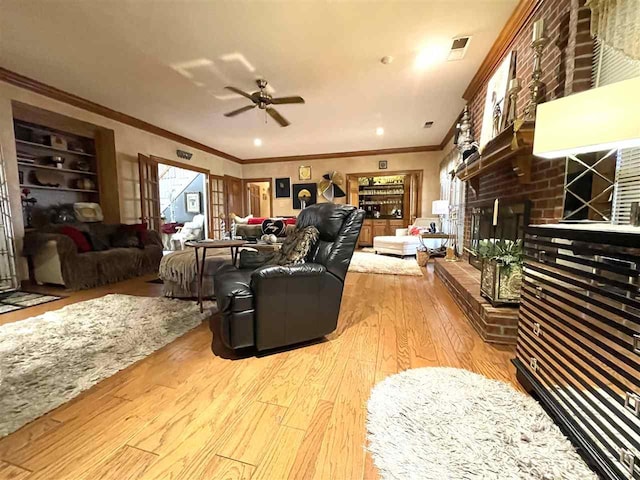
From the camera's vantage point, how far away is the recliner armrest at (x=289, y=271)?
5.57ft

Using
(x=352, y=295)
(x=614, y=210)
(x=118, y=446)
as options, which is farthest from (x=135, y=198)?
(x=614, y=210)

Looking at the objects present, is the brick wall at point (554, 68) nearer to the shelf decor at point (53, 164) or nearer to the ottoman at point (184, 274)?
the ottoman at point (184, 274)

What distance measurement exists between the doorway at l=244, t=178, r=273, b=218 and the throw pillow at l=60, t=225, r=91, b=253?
16.1 feet

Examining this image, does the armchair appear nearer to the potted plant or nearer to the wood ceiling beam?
the wood ceiling beam

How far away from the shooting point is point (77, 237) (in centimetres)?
349

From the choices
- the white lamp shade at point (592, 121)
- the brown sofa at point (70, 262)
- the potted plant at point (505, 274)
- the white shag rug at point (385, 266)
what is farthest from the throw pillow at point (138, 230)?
the white lamp shade at point (592, 121)

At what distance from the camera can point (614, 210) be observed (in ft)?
5.24

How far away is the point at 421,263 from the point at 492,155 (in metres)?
2.82

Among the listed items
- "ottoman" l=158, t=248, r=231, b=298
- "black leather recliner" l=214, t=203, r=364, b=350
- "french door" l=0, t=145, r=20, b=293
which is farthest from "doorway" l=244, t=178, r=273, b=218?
"black leather recliner" l=214, t=203, r=364, b=350

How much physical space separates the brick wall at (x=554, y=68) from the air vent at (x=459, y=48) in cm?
40

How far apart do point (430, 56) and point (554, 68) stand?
4.07 ft

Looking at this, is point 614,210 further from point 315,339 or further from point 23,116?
point 23,116

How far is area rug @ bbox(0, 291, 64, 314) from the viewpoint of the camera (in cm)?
273

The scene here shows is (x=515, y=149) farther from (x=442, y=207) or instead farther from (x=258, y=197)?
(x=258, y=197)
